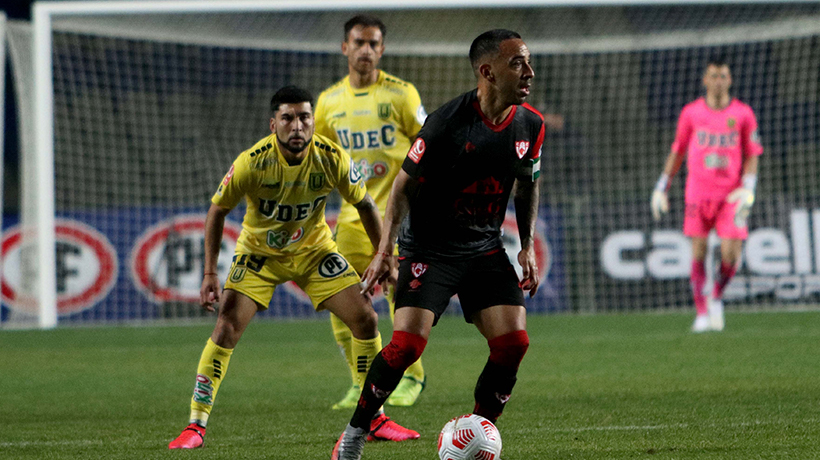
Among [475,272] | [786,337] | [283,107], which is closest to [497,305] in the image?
[475,272]

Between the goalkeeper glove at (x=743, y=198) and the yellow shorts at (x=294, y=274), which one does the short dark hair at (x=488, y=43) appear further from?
the goalkeeper glove at (x=743, y=198)

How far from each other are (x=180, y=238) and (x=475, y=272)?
9.10 m

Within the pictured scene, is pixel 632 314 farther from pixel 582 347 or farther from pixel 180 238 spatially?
pixel 180 238

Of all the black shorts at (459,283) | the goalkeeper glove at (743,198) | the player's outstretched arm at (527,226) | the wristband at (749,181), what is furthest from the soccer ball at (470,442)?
the wristband at (749,181)

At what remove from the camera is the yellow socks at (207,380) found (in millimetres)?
5227

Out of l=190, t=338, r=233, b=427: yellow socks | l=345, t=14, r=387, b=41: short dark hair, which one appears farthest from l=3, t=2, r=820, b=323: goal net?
l=190, t=338, r=233, b=427: yellow socks

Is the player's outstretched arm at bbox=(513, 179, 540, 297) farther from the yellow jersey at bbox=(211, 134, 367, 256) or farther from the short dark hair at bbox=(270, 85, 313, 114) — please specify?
the short dark hair at bbox=(270, 85, 313, 114)

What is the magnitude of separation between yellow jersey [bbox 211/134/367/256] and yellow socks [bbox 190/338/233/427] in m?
0.59

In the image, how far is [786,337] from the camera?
9672 mm

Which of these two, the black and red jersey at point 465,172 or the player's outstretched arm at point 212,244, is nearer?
the black and red jersey at point 465,172

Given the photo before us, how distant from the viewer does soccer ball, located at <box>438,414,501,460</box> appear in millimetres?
4191

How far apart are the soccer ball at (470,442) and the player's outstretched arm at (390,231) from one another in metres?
0.68

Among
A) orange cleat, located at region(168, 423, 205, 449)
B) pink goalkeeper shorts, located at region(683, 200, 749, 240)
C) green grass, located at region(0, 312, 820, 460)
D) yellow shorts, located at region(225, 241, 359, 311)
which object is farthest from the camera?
pink goalkeeper shorts, located at region(683, 200, 749, 240)

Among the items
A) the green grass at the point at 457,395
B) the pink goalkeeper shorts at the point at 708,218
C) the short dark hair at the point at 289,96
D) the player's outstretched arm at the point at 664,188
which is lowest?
the green grass at the point at 457,395
